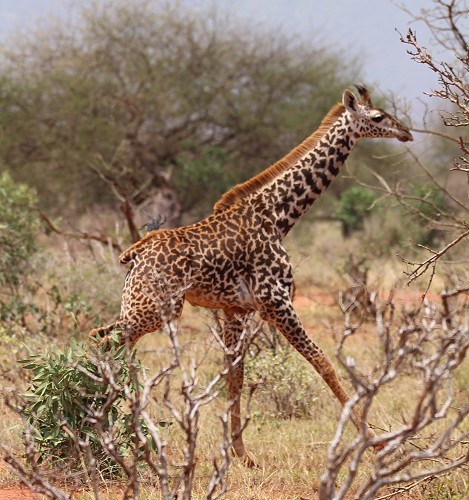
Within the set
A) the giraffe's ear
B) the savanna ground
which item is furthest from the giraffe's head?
the savanna ground

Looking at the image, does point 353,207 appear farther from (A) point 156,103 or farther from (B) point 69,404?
(B) point 69,404

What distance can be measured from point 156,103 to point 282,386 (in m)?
13.3

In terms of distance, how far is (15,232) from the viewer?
933 cm

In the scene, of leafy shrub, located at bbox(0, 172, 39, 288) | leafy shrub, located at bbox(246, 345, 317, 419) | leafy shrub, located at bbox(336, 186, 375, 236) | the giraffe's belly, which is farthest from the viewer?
leafy shrub, located at bbox(336, 186, 375, 236)

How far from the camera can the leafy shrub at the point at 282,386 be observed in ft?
21.6

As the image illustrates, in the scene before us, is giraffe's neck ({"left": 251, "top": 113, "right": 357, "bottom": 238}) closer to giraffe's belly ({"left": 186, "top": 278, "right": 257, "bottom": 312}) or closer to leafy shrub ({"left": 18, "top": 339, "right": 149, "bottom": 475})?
giraffe's belly ({"left": 186, "top": 278, "right": 257, "bottom": 312})

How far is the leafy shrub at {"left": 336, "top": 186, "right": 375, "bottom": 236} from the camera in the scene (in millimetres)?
20844

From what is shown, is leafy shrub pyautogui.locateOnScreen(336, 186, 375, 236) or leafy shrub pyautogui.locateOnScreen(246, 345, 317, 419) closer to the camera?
leafy shrub pyautogui.locateOnScreen(246, 345, 317, 419)

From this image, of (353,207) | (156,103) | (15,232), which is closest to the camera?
(15,232)

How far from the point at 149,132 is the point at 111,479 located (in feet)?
49.8

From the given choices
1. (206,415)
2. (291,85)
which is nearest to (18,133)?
(291,85)

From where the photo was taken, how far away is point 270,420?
650cm

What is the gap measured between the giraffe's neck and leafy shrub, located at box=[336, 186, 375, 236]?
15060 mm

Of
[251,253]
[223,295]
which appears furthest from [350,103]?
[223,295]
